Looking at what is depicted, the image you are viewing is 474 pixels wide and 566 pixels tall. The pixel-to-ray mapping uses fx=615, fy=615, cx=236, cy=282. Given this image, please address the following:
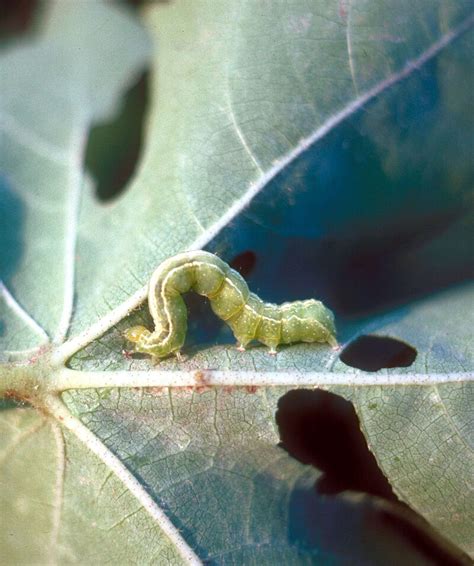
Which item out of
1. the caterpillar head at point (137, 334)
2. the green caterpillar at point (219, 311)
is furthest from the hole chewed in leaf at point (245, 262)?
the caterpillar head at point (137, 334)

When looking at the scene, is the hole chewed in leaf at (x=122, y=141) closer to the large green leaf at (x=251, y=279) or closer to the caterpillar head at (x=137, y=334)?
the large green leaf at (x=251, y=279)

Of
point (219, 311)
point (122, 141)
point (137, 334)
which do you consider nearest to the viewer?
point (137, 334)

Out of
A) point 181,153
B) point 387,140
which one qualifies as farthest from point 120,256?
point 387,140

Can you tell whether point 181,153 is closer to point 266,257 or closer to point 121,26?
point 266,257


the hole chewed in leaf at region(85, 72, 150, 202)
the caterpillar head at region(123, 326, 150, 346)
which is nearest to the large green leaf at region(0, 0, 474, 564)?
the caterpillar head at region(123, 326, 150, 346)

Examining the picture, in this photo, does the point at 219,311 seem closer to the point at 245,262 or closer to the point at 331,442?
the point at 245,262

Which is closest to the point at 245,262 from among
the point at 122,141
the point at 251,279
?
the point at 251,279
